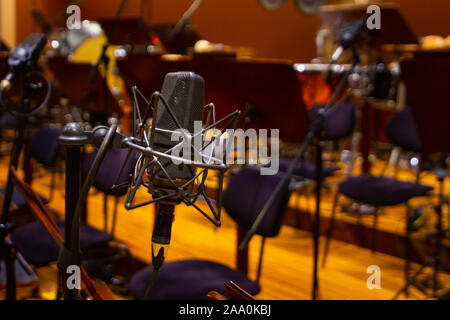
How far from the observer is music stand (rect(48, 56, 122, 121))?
3225 mm

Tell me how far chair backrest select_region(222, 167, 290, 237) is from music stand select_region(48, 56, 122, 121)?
1339 mm

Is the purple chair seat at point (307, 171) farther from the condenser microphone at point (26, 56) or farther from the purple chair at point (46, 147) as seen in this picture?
the condenser microphone at point (26, 56)

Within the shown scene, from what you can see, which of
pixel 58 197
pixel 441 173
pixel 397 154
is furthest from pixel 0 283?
pixel 397 154

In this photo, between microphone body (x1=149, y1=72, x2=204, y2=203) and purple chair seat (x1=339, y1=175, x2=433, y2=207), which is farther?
purple chair seat (x1=339, y1=175, x2=433, y2=207)

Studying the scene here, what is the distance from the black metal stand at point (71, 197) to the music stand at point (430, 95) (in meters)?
1.65

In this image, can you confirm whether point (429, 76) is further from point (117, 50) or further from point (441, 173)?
point (117, 50)

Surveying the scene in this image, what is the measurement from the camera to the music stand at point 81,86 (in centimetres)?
322

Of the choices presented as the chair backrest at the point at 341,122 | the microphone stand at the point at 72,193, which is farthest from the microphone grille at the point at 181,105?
the chair backrest at the point at 341,122

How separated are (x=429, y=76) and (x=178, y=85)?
1.68 m

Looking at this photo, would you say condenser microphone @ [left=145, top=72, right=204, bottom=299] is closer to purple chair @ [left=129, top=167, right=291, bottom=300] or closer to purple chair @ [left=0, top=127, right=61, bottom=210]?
purple chair @ [left=129, top=167, right=291, bottom=300]

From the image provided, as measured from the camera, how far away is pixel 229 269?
1.99 meters

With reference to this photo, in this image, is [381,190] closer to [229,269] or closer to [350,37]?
[350,37]

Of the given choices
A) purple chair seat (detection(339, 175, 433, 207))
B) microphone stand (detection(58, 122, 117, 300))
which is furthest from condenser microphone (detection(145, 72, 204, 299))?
purple chair seat (detection(339, 175, 433, 207))

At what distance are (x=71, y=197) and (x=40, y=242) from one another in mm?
1602
